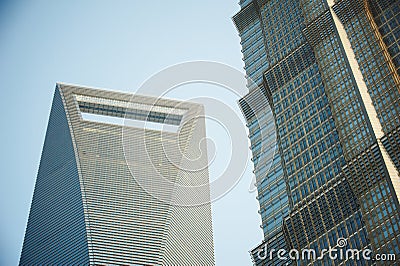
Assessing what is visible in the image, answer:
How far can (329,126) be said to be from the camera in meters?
105

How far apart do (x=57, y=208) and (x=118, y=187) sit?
47.5 ft

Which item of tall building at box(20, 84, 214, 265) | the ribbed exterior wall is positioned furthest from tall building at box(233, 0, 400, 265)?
the ribbed exterior wall

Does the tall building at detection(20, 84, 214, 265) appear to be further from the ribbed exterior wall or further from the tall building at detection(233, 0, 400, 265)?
the tall building at detection(233, 0, 400, 265)

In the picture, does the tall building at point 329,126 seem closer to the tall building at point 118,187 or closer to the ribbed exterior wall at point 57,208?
the tall building at point 118,187

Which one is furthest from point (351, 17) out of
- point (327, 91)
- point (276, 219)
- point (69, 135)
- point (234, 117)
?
point (69, 135)

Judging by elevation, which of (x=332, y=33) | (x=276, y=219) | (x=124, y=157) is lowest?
(x=276, y=219)

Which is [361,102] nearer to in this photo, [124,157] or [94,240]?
[94,240]

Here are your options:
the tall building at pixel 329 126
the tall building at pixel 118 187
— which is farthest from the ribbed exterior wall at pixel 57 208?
the tall building at pixel 329 126

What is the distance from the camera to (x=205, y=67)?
64.5 metres

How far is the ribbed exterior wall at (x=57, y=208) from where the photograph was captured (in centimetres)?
13488

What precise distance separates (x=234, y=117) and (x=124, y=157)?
90531 mm

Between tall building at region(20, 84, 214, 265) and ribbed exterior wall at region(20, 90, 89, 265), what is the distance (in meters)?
0.25

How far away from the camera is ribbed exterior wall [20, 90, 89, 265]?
13488cm

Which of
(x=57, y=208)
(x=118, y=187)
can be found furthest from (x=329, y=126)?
(x=57, y=208)
